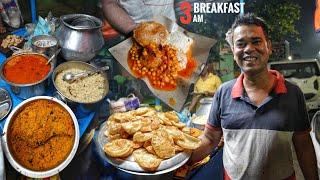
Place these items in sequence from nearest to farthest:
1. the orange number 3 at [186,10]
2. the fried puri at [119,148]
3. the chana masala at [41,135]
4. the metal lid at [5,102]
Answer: the fried puri at [119,148]
the chana masala at [41,135]
the metal lid at [5,102]
the orange number 3 at [186,10]

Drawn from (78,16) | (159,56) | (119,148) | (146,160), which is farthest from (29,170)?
(159,56)

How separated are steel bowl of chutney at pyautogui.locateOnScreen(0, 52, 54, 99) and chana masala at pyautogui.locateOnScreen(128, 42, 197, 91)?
0.79 m

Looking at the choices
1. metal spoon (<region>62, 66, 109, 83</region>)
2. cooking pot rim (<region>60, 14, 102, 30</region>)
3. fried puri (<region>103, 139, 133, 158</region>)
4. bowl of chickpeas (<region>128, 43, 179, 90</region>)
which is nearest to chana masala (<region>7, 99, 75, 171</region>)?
metal spoon (<region>62, 66, 109, 83</region>)

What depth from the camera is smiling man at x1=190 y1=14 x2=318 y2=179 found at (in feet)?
9.48

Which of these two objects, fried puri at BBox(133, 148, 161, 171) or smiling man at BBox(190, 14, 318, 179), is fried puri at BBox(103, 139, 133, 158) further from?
smiling man at BBox(190, 14, 318, 179)

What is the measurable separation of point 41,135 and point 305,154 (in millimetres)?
2236

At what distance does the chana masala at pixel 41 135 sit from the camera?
312cm

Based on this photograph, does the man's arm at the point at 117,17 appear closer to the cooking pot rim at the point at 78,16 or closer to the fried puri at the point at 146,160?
the cooking pot rim at the point at 78,16

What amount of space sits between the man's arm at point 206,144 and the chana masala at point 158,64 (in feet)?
1.89

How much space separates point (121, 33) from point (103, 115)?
31.7 inches

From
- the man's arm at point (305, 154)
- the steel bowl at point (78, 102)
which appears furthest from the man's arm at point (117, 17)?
the man's arm at point (305, 154)

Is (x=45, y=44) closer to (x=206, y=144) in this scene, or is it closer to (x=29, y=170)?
(x=29, y=170)

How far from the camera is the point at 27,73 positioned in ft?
10.6

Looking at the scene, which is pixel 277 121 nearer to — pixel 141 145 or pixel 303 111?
pixel 303 111
